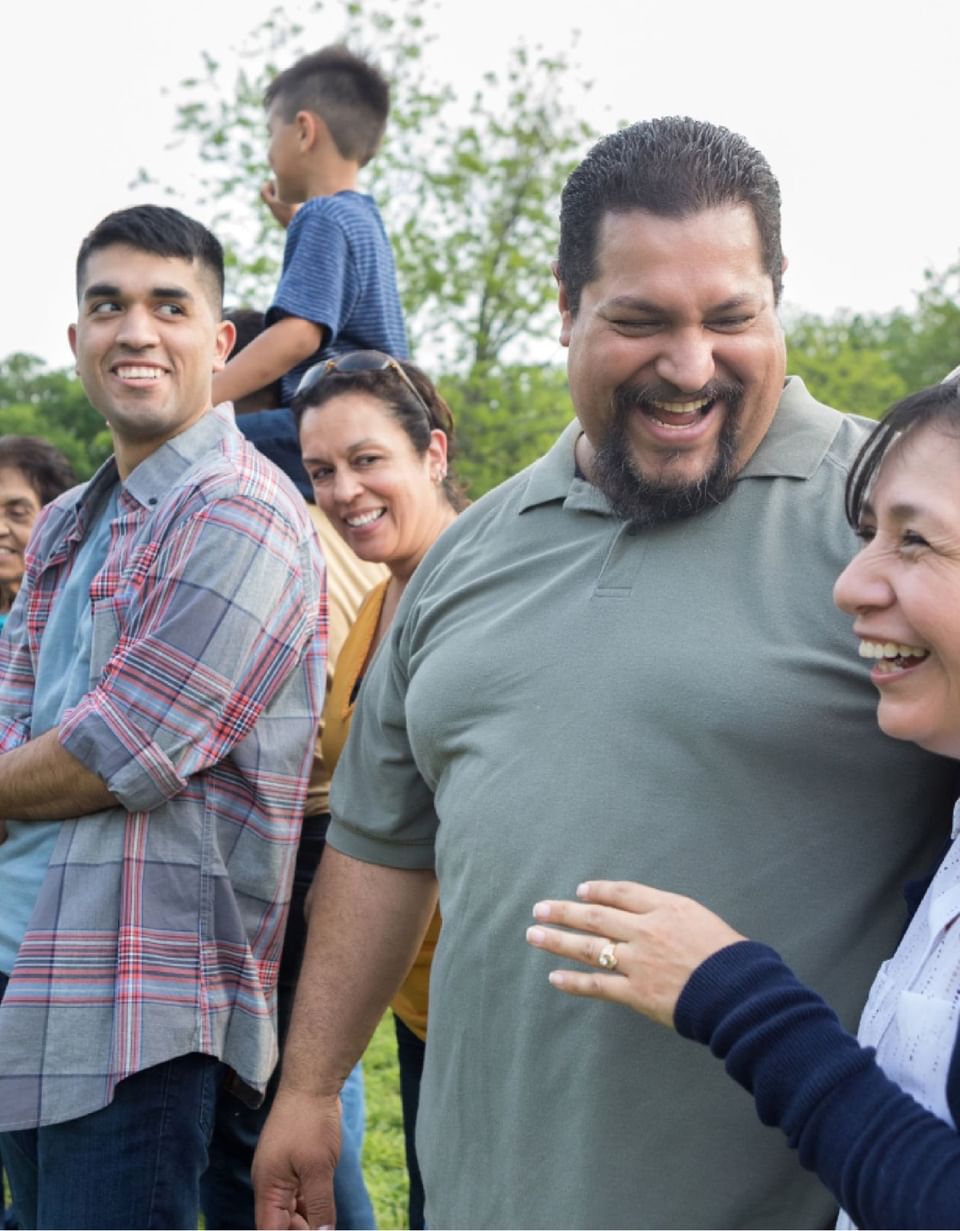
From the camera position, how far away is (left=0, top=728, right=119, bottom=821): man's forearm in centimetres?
287

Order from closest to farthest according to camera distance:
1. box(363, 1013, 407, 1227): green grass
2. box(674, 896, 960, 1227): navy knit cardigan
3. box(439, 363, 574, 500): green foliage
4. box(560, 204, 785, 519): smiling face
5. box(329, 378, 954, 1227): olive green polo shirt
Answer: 1. box(674, 896, 960, 1227): navy knit cardigan
2. box(329, 378, 954, 1227): olive green polo shirt
3. box(560, 204, 785, 519): smiling face
4. box(363, 1013, 407, 1227): green grass
5. box(439, 363, 574, 500): green foliage

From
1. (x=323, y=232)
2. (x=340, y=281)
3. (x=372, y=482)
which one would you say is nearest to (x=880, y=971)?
(x=372, y=482)

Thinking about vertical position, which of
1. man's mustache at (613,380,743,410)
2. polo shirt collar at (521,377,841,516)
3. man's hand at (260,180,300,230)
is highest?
man's hand at (260,180,300,230)

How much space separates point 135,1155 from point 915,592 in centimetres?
192

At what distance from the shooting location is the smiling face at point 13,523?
5.10 meters

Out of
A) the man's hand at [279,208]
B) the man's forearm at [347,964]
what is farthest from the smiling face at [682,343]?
the man's hand at [279,208]

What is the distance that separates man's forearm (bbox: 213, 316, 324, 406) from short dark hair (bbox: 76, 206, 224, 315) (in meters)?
0.86

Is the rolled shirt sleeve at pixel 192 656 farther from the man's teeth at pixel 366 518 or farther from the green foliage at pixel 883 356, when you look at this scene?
the green foliage at pixel 883 356

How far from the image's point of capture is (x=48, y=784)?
2.88 metres

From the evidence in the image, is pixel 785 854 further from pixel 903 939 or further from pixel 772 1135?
pixel 772 1135

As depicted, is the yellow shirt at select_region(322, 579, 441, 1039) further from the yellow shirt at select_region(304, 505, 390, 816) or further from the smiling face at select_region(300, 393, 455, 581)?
the yellow shirt at select_region(304, 505, 390, 816)

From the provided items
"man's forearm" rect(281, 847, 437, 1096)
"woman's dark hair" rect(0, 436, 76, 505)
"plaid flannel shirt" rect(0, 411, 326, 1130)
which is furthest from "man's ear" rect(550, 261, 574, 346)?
"woman's dark hair" rect(0, 436, 76, 505)

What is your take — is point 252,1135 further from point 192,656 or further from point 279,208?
point 279,208

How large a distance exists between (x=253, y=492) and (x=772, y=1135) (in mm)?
1745
